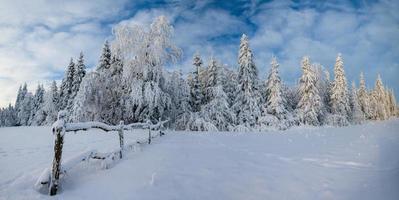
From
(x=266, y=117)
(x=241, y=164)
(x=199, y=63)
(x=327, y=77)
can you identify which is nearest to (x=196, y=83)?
(x=199, y=63)

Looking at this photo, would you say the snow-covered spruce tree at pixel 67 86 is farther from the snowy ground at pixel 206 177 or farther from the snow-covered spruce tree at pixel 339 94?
the snow-covered spruce tree at pixel 339 94

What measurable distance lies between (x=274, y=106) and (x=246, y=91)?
14.3 ft

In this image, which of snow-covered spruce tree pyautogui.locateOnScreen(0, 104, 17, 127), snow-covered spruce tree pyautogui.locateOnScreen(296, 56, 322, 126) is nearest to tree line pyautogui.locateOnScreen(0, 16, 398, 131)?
snow-covered spruce tree pyautogui.locateOnScreen(296, 56, 322, 126)

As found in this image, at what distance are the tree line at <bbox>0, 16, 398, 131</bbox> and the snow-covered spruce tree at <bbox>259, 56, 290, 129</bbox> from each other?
0.11m

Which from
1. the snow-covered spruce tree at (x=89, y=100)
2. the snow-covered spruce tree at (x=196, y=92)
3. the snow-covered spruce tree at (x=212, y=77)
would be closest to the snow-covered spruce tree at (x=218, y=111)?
the snow-covered spruce tree at (x=212, y=77)

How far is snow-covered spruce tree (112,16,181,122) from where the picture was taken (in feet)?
70.8

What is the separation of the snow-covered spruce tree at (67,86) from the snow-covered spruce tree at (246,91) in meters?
24.6

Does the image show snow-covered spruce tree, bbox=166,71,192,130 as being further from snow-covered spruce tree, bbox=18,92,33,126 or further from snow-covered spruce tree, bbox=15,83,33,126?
snow-covered spruce tree, bbox=18,92,33,126

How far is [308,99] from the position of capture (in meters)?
41.1

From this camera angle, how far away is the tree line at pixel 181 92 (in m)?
22.1

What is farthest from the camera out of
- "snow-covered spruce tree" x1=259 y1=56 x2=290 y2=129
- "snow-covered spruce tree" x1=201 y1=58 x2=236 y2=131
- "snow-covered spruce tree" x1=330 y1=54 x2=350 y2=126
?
"snow-covered spruce tree" x1=330 y1=54 x2=350 y2=126

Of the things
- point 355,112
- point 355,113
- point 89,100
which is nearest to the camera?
point 89,100

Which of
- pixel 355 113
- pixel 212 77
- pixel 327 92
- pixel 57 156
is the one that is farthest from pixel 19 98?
pixel 57 156

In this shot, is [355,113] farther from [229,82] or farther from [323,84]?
[229,82]
